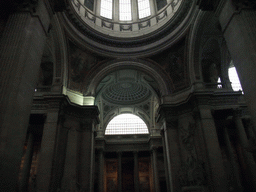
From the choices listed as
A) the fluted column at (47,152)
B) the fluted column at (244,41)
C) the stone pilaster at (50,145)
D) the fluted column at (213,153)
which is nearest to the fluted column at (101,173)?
the stone pilaster at (50,145)

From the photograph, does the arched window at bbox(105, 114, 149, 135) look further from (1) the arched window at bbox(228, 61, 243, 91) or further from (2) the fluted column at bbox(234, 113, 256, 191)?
(2) the fluted column at bbox(234, 113, 256, 191)

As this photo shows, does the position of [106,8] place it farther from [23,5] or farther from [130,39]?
[23,5]

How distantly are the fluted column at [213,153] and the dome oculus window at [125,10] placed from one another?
1219cm

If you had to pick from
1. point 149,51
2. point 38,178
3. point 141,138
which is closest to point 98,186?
point 141,138

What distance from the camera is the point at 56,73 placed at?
14.0 metres

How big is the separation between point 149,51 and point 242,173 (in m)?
11.9

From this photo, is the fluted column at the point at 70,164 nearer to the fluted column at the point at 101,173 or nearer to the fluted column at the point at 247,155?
the fluted column at the point at 101,173

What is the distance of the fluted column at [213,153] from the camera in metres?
10.8

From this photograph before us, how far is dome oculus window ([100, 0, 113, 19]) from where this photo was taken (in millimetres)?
19109

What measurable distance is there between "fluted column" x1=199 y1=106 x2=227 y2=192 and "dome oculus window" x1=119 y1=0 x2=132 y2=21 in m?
12.2

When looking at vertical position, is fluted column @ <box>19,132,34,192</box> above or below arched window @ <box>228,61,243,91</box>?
below

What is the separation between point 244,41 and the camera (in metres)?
5.37

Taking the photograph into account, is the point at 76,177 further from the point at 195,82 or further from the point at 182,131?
the point at 195,82

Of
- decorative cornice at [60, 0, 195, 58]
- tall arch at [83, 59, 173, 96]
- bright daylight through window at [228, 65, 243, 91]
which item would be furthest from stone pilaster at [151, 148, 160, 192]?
decorative cornice at [60, 0, 195, 58]
